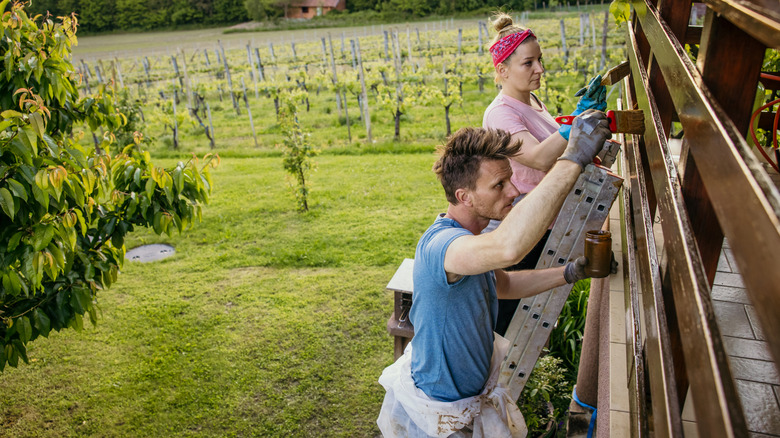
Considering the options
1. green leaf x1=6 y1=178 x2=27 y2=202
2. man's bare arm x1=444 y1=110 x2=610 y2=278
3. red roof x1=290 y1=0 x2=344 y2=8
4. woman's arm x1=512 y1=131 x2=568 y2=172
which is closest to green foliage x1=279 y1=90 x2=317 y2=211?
green leaf x1=6 y1=178 x2=27 y2=202

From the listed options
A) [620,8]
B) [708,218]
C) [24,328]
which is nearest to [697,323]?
Result: [708,218]

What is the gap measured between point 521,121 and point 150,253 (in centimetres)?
673

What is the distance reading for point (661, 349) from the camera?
3.68ft

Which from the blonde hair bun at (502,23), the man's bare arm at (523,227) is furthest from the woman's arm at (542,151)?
the blonde hair bun at (502,23)

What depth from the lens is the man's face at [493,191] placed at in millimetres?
2094

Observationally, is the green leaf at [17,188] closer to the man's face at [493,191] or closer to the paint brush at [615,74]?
the man's face at [493,191]

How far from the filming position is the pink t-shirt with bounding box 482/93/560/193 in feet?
9.21

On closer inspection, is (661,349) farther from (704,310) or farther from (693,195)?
(693,195)

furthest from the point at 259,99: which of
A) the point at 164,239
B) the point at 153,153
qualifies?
the point at 164,239

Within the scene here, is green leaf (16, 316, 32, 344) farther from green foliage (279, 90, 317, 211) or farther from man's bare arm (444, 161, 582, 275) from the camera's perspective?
green foliage (279, 90, 317, 211)

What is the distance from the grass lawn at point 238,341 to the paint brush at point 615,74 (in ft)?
9.69

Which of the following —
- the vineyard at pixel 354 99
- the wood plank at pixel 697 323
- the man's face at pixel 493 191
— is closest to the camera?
the wood plank at pixel 697 323

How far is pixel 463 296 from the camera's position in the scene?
2.08 m

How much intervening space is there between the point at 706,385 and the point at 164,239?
28.8 feet
